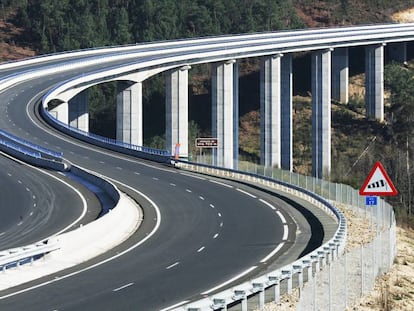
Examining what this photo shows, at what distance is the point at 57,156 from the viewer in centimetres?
6762

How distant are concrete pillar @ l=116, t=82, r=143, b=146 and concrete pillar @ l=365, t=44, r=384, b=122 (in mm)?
33599

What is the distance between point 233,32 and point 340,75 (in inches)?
1000

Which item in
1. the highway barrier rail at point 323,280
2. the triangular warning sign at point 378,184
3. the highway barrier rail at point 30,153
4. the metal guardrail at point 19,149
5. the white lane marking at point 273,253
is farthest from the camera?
the metal guardrail at point 19,149

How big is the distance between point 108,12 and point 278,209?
108 metres

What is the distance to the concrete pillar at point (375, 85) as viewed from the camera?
119 m

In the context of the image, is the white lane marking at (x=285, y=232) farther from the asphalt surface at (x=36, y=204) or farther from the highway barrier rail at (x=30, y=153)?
the highway barrier rail at (x=30, y=153)

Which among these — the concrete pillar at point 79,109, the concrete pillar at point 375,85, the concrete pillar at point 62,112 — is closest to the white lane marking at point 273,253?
the concrete pillar at point 62,112

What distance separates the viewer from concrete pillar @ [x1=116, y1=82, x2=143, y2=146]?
9538 centimetres

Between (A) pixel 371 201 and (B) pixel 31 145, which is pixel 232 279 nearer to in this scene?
(A) pixel 371 201

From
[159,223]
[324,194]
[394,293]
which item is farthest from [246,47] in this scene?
[394,293]

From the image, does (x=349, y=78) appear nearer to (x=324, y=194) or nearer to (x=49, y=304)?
(x=324, y=194)

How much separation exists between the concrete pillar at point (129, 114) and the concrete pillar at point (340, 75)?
37.6 meters

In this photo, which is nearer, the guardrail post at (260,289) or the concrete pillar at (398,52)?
the guardrail post at (260,289)

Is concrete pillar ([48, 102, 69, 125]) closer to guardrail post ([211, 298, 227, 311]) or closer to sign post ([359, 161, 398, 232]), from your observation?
Answer: sign post ([359, 161, 398, 232])
